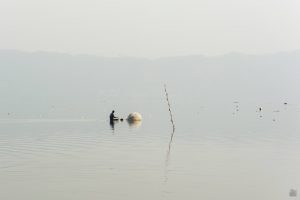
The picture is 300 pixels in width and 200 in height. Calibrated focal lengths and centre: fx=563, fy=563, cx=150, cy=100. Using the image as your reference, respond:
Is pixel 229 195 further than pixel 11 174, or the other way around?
pixel 11 174

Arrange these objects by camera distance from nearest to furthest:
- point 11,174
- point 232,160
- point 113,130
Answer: point 11,174
point 232,160
point 113,130

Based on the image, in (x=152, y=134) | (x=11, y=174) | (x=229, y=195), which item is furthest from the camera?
(x=152, y=134)

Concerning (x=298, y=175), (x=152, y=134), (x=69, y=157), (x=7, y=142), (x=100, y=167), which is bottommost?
(x=298, y=175)

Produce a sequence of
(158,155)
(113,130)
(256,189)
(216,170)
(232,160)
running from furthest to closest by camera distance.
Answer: (113,130) < (158,155) < (232,160) < (216,170) < (256,189)

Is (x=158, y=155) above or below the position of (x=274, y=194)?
above

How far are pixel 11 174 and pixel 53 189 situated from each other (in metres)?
6.82

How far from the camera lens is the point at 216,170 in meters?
45.0

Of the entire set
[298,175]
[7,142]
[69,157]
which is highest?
[7,142]

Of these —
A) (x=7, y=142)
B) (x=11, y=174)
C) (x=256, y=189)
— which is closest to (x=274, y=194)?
(x=256, y=189)

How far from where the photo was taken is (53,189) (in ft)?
119

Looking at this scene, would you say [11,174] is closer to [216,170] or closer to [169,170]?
[169,170]

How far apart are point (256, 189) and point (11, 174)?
1793cm

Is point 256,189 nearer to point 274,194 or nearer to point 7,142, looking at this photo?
point 274,194

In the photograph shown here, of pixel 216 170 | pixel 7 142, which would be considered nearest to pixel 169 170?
pixel 216 170
